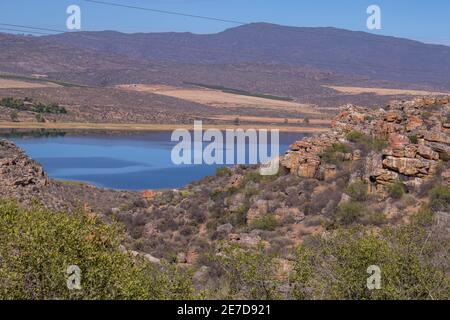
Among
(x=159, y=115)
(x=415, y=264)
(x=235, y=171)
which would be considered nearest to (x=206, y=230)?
(x=235, y=171)

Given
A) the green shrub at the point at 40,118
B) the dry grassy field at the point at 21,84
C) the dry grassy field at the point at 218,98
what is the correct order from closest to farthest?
the green shrub at the point at 40,118
the dry grassy field at the point at 21,84
the dry grassy field at the point at 218,98

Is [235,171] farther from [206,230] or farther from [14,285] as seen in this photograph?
[14,285]

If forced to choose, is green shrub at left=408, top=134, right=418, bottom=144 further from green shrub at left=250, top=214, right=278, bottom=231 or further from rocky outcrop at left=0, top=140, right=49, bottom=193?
rocky outcrop at left=0, top=140, right=49, bottom=193

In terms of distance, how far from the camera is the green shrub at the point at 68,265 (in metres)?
13.9

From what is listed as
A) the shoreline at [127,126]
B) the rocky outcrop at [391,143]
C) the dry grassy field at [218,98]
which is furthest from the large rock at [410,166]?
the dry grassy field at [218,98]

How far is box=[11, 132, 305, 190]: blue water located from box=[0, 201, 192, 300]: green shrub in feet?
141

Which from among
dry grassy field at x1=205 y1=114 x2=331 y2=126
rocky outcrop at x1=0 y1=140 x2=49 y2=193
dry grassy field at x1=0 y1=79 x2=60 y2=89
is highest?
dry grassy field at x1=0 y1=79 x2=60 y2=89

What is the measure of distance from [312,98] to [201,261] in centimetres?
16644

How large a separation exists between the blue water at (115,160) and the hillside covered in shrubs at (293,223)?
813 inches

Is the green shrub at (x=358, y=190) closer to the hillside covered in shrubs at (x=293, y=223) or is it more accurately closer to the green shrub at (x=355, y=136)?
the hillside covered in shrubs at (x=293, y=223)

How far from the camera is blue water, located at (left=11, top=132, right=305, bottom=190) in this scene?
6450cm

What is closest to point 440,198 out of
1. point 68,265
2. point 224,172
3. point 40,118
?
point 224,172

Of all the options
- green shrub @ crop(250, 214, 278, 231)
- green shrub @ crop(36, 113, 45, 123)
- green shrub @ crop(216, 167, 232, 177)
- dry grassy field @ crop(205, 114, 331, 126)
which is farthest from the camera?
dry grassy field @ crop(205, 114, 331, 126)

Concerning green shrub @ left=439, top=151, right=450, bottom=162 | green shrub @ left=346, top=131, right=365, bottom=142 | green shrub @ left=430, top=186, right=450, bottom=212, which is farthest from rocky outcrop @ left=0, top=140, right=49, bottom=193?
green shrub @ left=439, top=151, right=450, bottom=162
